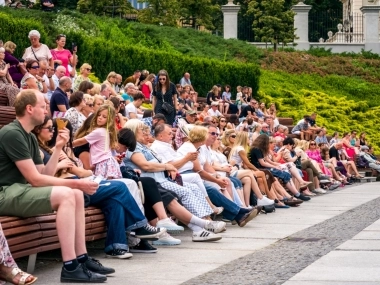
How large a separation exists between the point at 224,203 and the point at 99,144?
3340 mm

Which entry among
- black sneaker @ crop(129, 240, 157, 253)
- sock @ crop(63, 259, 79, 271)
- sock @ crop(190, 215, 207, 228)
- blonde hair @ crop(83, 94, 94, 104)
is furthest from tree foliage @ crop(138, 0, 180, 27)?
sock @ crop(63, 259, 79, 271)

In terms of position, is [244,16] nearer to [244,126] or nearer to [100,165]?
[244,126]

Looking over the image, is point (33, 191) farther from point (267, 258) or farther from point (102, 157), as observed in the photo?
point (267, 258)

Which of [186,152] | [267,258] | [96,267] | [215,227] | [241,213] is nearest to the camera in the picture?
[96,267]

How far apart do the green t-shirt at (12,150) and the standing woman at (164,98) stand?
12.0 m

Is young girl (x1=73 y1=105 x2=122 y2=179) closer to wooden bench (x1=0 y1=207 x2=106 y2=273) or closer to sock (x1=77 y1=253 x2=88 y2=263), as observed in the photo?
wooden bench (x1=0 y1=207 x2=106 y2=273)

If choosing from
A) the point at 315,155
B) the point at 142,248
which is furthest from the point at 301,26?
the point at 142,248

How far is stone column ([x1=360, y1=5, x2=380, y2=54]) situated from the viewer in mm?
55594

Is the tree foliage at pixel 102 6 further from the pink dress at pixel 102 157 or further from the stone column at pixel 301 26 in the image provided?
the pink dress at pixel 102 157

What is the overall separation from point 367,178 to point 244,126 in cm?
886

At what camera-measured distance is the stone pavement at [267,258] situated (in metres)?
10.1

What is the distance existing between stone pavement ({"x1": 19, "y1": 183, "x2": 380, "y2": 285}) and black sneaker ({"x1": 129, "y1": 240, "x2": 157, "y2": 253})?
140 mm

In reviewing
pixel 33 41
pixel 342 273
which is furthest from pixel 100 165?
pixel 33 41

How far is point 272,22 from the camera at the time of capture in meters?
54.6
